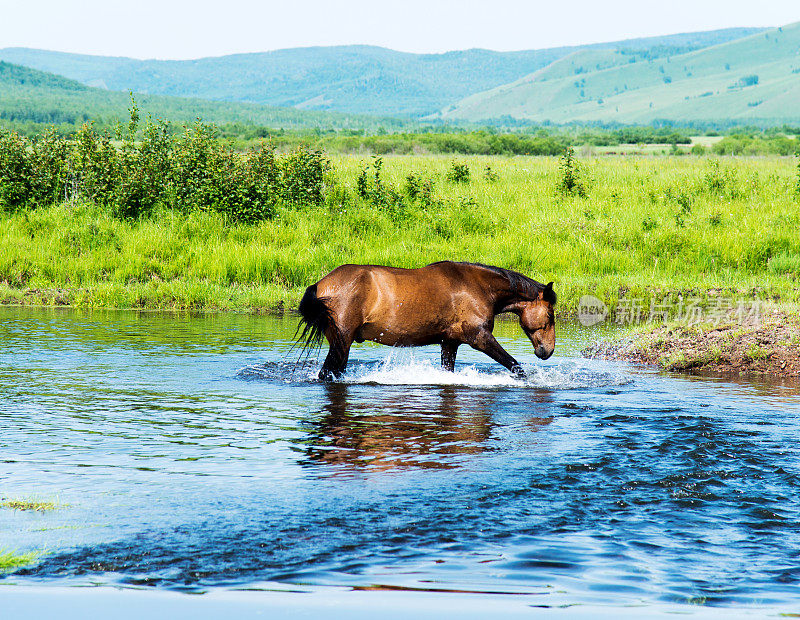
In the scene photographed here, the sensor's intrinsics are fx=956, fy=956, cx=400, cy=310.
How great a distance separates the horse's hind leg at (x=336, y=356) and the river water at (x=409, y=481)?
0.27 metres

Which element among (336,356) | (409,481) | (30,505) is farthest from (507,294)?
(30,505)

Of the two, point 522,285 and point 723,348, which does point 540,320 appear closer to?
point 522,285

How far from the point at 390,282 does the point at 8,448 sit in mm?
4713

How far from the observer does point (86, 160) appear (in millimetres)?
25016

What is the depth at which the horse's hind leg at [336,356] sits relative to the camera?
1075 cm

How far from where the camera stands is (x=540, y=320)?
11602mm

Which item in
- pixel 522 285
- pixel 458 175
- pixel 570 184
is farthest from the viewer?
pixel 458 175

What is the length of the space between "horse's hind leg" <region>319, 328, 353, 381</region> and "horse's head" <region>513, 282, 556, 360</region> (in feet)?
7.35

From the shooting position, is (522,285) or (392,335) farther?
(522,285)

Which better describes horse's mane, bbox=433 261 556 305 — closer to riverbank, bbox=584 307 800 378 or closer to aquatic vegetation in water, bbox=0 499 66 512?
riverbank, bbox=584 307 800 378

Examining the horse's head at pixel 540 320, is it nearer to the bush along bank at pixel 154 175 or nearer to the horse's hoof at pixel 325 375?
the horse's hoof at pixel 325 375

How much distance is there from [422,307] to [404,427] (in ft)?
9.07

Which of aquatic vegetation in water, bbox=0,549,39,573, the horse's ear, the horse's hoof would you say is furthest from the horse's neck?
aquatic vegetation in water, bbox=0,549,39,573

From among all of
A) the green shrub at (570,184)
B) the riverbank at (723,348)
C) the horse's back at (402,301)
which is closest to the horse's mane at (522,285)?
the horse's back at (402,301)
